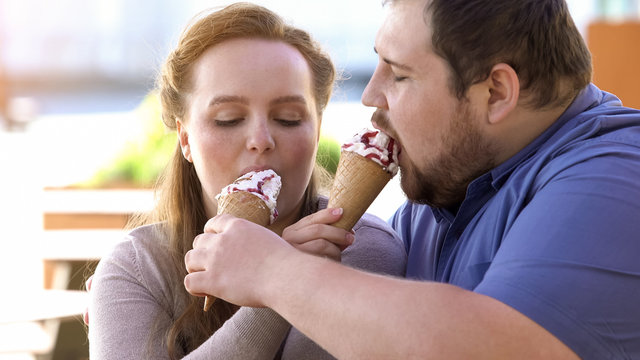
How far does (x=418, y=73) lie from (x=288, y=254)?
684 mm

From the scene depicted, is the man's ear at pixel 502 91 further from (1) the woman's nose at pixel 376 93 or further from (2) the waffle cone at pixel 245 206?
(2) the waffle cone at pixel 245 206

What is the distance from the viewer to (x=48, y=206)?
6895mm

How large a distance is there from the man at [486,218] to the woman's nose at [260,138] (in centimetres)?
32

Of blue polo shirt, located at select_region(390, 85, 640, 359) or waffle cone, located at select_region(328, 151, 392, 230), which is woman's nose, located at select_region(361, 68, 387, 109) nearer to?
waffle cone, located at select_region(328, 151, 392, 230)

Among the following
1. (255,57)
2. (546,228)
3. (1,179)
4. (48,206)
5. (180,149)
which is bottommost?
(1,179)

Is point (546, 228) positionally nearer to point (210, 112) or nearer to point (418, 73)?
point (418, 73)

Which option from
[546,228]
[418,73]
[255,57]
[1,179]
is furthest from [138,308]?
[1,179]

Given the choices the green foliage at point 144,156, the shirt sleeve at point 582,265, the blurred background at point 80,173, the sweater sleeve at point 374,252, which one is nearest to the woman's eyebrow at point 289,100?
the blurred background at point 80,173

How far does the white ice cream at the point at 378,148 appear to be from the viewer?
236 centimetres

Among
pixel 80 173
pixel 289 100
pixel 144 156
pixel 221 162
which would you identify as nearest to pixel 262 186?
pixel 221 162

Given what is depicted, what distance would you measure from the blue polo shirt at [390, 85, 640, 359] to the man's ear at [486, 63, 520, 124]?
0.15 metres

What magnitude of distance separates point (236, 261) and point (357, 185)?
543 millimetres

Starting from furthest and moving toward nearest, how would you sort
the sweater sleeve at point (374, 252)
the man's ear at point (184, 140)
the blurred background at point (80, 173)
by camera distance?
the blurred background at point (80, 173)
the man's ear at point (184, 140)
the sweater sleeve at point (374, 252)

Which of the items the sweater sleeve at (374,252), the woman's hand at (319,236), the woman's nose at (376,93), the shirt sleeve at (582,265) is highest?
the woman's nose at (376,93)
